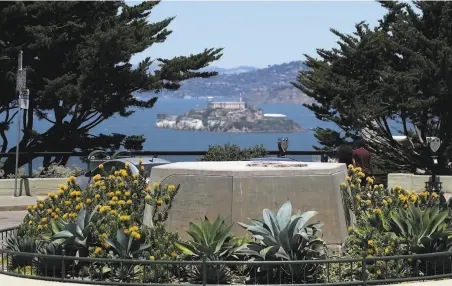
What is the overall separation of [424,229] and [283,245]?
1822mm

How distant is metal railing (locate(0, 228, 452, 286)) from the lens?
9.25 metres

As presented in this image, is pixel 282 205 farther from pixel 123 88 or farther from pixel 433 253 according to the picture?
pixel 123 88

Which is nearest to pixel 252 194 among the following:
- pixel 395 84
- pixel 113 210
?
pixel 113 210

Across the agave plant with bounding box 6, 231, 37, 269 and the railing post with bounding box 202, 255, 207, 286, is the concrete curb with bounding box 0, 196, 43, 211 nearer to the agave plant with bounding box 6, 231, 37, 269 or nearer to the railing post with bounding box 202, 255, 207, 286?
the agave plant with bounding box 6, 231, 37, 269

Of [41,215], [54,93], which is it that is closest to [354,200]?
[41,215]

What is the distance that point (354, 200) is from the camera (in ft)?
38.3

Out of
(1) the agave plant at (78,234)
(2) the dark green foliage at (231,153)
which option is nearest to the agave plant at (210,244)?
(1) the agave plant at (78,234)

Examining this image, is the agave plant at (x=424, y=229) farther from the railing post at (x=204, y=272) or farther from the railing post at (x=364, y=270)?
the railing post at (x=204, y=272)

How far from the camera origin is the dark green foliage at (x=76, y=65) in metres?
31.6

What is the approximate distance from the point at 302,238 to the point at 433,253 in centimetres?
150

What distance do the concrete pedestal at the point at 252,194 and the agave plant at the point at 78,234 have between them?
1.38 metres

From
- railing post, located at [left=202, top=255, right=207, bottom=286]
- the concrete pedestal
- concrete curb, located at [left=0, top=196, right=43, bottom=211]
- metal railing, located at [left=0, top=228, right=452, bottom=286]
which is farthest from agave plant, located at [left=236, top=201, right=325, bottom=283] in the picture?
concrete curb, located at [left=0, top=196, right=43, bottom=211]

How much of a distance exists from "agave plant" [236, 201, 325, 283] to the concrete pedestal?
965 millimetres

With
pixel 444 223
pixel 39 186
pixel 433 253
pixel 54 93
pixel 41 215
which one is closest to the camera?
pixel 433 253
